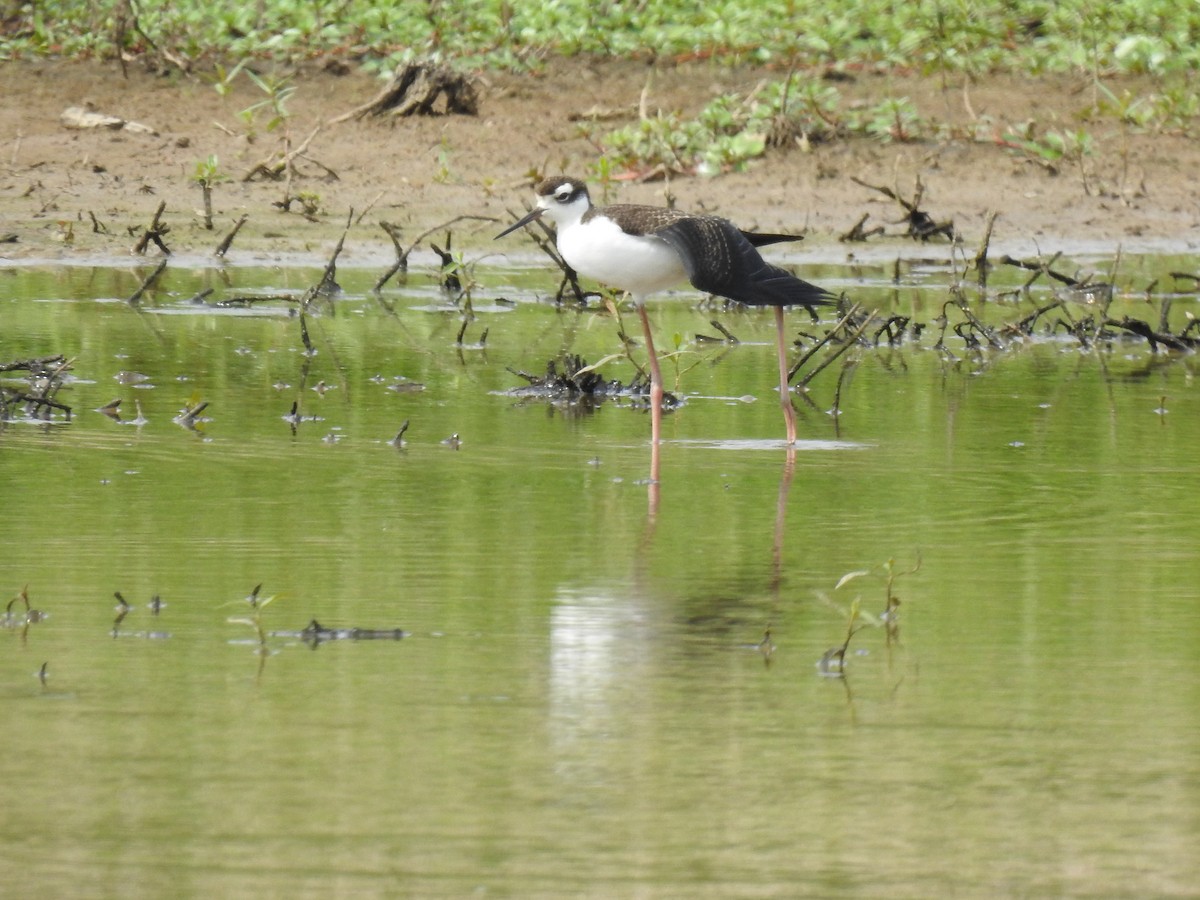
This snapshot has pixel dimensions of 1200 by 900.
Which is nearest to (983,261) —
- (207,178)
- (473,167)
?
(473,167)

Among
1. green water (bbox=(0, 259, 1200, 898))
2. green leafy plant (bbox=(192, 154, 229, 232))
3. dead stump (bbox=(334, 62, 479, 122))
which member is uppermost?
dead stump (bbox=(334, 62, 479, 122))

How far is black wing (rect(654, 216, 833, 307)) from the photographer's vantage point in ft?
24.9

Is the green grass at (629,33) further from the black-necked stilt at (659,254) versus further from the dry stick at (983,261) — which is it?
the black-necked stilt at (659,254)

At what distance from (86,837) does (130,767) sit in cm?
33

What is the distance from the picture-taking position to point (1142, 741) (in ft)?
12.8

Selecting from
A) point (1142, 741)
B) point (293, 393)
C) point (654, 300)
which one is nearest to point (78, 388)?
point (293, 393)

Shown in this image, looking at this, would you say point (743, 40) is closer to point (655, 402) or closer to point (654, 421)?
point (655, 402)

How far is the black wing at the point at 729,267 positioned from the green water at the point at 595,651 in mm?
456

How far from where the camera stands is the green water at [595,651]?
3.32 metres

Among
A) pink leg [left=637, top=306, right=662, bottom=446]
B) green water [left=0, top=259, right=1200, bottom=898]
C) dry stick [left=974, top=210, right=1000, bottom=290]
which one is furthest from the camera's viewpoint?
dry stick [left=974, top=210, right=1000, bottom=290]

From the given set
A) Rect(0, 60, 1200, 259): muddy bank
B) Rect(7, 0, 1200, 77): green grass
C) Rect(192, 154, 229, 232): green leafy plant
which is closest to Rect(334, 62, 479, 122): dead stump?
Rect(0, 60, 1200, 259): muddy bank

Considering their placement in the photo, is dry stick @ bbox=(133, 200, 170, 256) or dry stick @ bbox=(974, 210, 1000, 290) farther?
dry stick @ bbox=(133, 200, 170, 256)

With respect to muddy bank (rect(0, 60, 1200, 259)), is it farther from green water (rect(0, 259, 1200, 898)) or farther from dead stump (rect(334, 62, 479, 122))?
green water (rect(0, 259, 1200, 898))

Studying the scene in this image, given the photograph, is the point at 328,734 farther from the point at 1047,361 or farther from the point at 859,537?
the point at 1047,361
